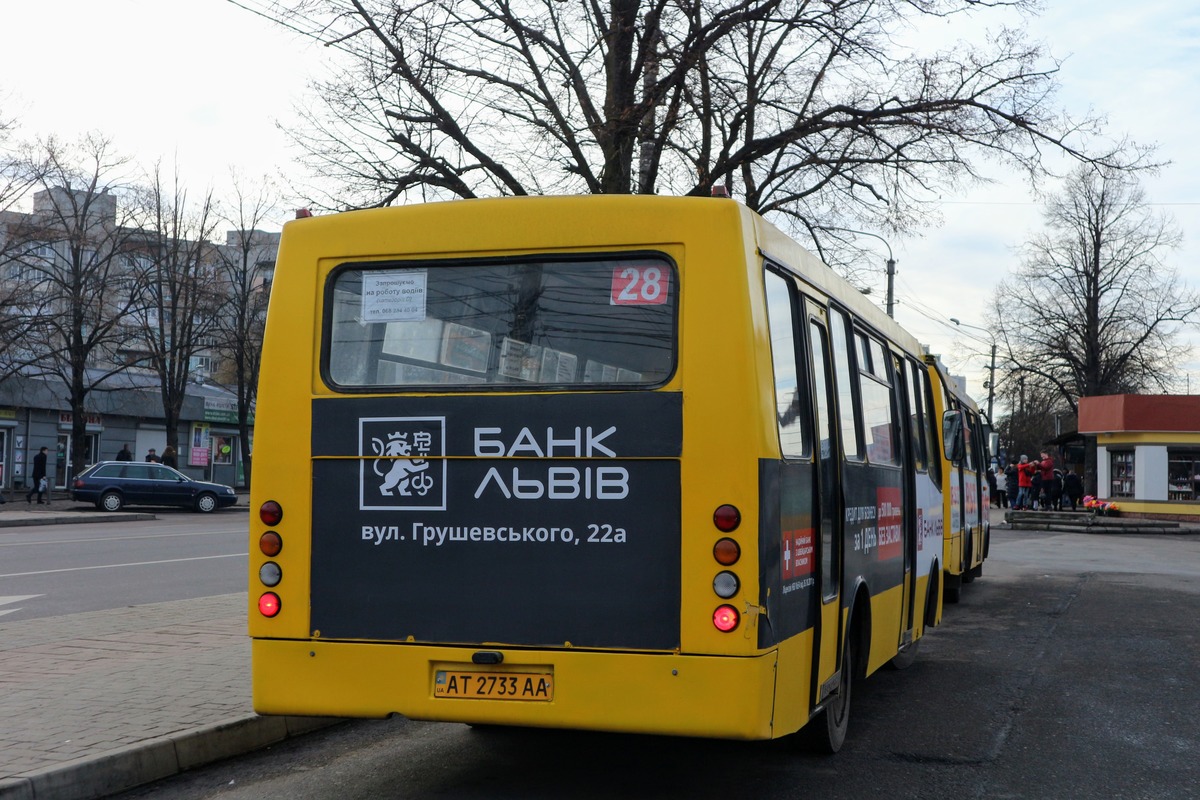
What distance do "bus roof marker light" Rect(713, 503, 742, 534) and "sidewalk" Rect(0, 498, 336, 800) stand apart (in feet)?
9.94

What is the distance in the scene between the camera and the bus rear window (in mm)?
5402

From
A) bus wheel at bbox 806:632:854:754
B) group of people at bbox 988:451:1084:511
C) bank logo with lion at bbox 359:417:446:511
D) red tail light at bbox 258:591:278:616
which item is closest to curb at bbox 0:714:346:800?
red tail light at bbox 258:591:278:616

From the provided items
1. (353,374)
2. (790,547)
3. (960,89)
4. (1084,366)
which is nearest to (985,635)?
(960,89)

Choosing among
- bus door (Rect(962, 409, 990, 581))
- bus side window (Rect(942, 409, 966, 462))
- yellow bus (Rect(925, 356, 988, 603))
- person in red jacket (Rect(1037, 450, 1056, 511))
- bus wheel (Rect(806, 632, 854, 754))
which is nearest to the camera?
bus wheel (Rect(806, 632, 854, 754))

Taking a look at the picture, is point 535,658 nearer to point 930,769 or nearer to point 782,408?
point 782,408

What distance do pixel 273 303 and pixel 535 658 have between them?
6.74 feet

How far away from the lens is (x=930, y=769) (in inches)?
262

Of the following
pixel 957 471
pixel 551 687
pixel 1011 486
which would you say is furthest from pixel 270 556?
pixel 1011 486

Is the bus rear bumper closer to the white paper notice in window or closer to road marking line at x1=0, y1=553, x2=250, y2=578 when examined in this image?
the white paper notice in window

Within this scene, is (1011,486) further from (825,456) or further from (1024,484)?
(825,456)

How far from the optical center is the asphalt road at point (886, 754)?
615cm

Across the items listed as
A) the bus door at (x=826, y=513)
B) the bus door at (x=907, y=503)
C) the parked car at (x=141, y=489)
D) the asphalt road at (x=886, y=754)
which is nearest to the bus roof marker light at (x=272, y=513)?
the asphalt road at (x=886, y=754)

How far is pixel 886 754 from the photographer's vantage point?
7043 millimetres

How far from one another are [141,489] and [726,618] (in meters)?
33.5
